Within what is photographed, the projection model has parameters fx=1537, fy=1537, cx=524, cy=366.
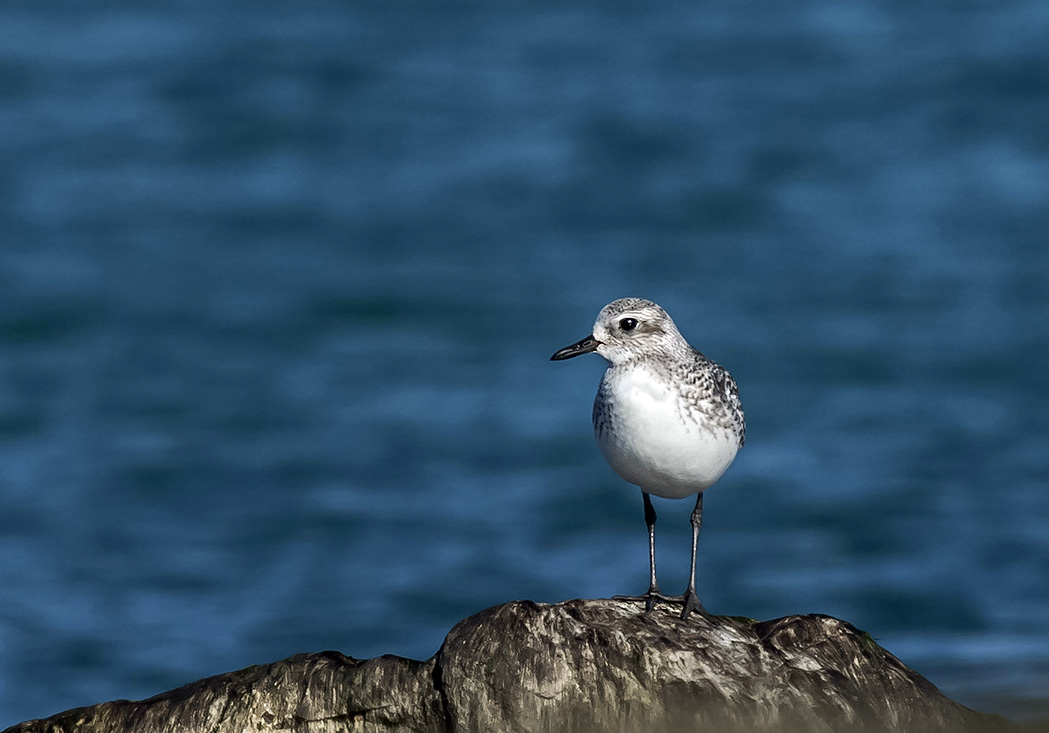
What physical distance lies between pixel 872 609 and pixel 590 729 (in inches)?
367

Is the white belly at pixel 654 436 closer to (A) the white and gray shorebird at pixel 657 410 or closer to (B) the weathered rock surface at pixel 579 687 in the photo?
(A) the white and gray shorebird at pixel 657 410

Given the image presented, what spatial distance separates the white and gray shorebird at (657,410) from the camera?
962cm

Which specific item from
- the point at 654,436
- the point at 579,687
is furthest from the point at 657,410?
the point at 579,687

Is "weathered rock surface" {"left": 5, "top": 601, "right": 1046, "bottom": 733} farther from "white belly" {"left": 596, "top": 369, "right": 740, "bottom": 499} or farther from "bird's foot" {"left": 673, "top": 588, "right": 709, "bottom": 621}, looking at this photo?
"white belly" {"left": 596, "top": 369, "right": 740, "bottom": 499}

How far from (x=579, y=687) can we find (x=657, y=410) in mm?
1922

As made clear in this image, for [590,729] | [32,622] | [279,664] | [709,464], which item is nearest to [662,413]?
[709,464]

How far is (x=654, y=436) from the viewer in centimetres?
957

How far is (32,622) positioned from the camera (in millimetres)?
16484

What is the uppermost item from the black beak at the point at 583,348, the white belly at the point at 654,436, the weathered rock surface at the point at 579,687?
the black beak at the point at 583,348

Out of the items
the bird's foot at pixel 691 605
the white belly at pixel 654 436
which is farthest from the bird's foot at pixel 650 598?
the white belly at pixel 654 436

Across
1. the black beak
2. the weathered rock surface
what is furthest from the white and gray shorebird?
the weathered rock surface

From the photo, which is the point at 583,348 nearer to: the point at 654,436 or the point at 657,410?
the point at 657,410

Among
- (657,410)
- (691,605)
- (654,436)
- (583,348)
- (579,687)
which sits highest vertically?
(583,348)

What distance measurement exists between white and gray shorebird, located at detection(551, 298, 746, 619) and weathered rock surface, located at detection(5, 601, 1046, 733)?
0.71m
